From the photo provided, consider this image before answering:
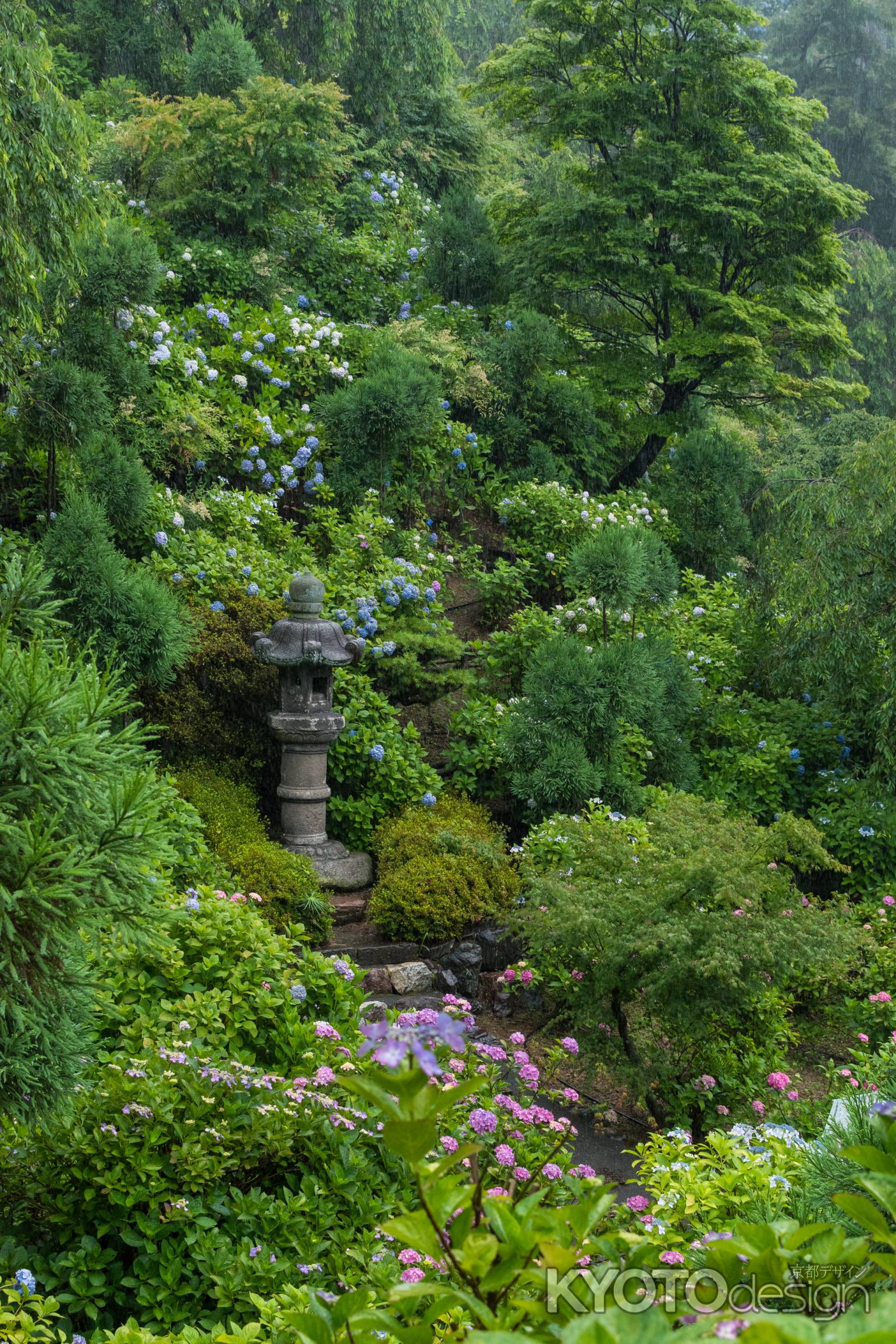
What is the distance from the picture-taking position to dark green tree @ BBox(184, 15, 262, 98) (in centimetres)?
1054

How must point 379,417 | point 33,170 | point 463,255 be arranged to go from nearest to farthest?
point 33,170, point 379,417, point 463,255

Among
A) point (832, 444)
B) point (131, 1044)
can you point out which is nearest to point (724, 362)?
point (832, 444)

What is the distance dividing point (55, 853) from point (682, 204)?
9605mm

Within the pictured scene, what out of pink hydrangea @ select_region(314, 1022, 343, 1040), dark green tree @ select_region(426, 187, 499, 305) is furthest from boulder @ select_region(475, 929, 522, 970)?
dark green tree @ select_region(426, 187, 499, 305)

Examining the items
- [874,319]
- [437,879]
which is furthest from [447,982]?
[874,319]

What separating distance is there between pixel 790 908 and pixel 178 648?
332 centimetres

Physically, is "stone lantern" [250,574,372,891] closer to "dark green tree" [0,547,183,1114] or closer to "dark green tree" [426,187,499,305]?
"dark green tree" [0,547,183,1114]

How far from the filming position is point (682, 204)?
9.91 metres

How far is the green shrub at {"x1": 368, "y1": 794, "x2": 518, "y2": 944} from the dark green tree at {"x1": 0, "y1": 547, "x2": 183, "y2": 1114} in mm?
3482

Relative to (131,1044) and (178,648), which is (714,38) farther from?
(131,1044)

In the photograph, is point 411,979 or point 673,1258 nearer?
point 673,1258

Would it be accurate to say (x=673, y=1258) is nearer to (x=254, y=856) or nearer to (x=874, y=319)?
(x=254, y=856)

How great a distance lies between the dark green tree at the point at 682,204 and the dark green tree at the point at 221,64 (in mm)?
2391

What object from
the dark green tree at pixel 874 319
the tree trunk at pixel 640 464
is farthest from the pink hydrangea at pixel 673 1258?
the dark green tree at pixel 874 319
